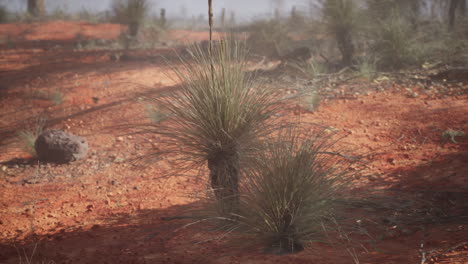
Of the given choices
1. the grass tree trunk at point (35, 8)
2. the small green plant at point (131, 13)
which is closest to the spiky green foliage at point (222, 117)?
the small green plant at point (131, 13)

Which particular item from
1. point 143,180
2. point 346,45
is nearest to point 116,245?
point 143,180

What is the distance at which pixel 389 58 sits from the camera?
310 inches

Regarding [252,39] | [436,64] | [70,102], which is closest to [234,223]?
[70,102]

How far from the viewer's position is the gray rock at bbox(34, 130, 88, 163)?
468cm

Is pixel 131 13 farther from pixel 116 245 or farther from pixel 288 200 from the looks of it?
pixel 288 200

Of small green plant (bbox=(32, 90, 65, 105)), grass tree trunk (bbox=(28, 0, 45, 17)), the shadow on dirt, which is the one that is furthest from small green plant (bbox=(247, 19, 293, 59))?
grass tree trunk (bbox=(28, 0, 45, 17))

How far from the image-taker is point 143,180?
161 inches

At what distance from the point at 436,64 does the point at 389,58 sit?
0.96m

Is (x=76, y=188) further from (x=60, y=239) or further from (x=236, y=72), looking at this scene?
(x=236, y=72)

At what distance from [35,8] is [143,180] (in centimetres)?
1709

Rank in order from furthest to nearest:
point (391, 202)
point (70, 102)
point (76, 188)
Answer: point (70, 102) → point (76, 188) → point (391, 202)

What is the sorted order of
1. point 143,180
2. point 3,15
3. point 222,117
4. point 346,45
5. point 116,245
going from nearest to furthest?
point 222,117 → point 116,245 → point 143,180 → point 346,45 → point 3,15

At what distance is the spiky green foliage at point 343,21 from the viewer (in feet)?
26.5

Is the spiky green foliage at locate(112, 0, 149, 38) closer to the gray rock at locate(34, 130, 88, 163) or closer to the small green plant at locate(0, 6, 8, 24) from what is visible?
the small green plant at locate(0, 6, 8, 24)
